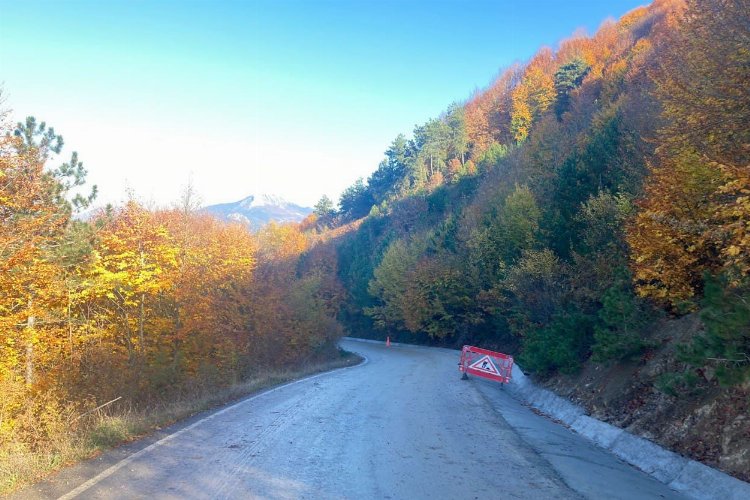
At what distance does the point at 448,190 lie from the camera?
233ft

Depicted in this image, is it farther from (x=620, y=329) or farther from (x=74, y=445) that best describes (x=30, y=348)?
(x=620, y=329)

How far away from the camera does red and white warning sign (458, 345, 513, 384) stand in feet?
65.7

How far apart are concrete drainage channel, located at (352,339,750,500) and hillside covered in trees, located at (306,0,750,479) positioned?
0.82 ft

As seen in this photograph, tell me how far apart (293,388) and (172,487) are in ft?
36.1

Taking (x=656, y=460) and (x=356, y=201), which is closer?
(x=656, y=460)

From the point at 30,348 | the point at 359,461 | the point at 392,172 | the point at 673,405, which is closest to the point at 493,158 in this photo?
the point at 392,172

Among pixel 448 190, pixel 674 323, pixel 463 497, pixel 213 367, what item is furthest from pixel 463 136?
pixel 463 497

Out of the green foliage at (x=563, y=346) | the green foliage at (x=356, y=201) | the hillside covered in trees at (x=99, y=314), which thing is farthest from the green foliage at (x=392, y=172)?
the green foliage at (x=563, y=346)

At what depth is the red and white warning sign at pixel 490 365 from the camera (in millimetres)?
20016

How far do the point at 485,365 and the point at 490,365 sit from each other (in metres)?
0.20

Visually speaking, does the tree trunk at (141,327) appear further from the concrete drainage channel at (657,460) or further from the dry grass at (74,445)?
the concrete drainage channel at (657,460)

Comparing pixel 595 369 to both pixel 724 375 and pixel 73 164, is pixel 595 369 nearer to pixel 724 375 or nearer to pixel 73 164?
pixel 724 375

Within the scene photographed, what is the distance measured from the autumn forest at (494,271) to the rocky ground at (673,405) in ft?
0.62

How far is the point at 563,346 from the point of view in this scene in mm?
15016
